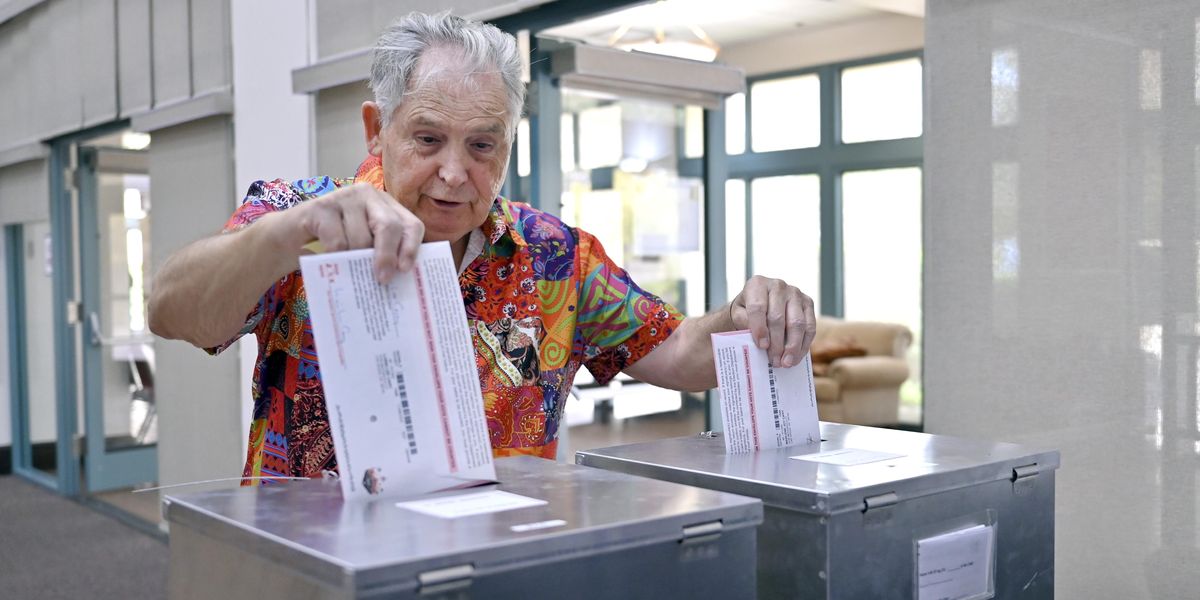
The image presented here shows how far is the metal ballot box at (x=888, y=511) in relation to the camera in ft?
3.47

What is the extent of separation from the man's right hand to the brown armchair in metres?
7.52

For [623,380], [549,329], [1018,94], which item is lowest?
[623,380]

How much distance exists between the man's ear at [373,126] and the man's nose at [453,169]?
142 mm

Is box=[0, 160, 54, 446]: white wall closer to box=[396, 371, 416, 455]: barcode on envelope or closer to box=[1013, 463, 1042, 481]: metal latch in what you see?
box=[396, 371, 416, 455]: barcode on envelope

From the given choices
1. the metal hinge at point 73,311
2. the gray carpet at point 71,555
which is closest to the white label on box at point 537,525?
the gray carpet at point 71,555

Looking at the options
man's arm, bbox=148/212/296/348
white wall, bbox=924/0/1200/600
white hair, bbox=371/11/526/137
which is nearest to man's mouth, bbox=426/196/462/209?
white hair, bbox=371/11/526/137

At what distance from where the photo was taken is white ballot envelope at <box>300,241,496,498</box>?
0.99 m

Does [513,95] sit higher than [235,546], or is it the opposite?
[513,95]

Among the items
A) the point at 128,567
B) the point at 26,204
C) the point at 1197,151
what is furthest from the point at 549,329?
the point at 26,204

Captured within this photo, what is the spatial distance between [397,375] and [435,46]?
52cm

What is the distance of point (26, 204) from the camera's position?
714 cm

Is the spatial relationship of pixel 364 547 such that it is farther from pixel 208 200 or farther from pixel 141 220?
pixel 141 220

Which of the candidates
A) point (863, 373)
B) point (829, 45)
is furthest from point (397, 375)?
point (829, 45)

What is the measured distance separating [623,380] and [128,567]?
245 centimetres
